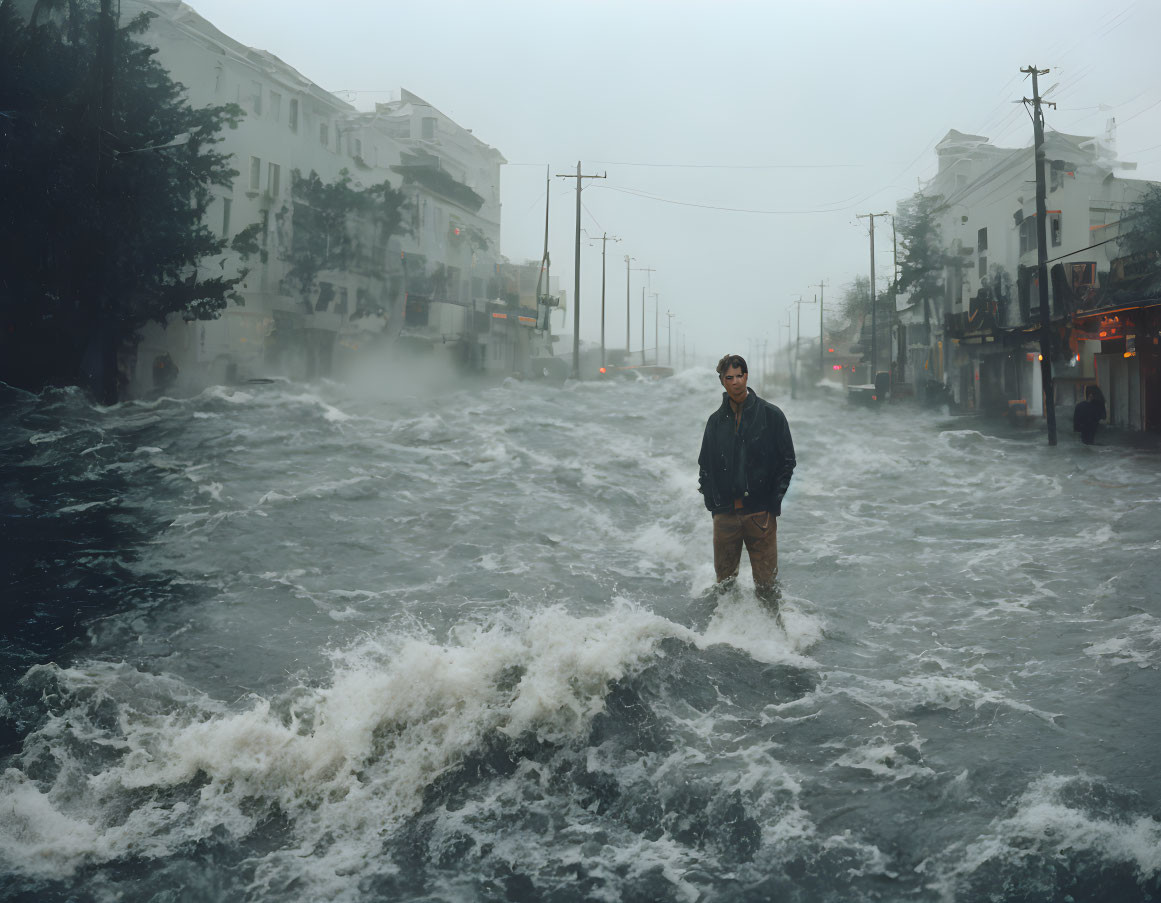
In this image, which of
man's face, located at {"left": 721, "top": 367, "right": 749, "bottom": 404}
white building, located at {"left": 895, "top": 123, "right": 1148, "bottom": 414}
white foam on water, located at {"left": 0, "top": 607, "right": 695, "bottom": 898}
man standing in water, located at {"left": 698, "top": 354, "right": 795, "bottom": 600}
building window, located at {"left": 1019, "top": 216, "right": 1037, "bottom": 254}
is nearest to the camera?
white foam on water, located at {"left": 0, "top": 607, "right": 695, "bottom": 898}

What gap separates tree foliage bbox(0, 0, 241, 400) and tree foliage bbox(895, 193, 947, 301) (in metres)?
40.5

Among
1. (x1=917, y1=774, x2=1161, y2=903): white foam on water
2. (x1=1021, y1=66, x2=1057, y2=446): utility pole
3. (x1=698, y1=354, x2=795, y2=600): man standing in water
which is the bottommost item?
(x1=917, y1=774, x2=1161, y2=903): white foam on water

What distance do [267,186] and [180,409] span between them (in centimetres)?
1445

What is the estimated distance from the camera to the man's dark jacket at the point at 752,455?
6.46 metres

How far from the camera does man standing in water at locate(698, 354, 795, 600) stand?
21.2 ft

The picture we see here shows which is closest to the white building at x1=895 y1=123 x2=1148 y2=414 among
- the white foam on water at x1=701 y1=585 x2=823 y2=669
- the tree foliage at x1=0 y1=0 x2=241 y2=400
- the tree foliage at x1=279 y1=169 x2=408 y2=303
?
the white foam on water at x1=701 y1=585 x2=823 y2=669

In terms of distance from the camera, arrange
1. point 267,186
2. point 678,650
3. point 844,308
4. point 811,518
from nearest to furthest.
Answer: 1. point 678,650
2. point 811,518
3. point 267,186
4. point 844,308

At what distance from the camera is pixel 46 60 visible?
21.8 metres

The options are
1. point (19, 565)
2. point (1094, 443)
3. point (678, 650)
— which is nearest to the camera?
point (678, 650)

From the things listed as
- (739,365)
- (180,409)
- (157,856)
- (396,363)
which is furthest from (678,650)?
(396,363)

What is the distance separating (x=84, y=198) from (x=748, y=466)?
2104 centimetres

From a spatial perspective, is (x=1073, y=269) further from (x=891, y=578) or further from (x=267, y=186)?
(x=267, y=186)

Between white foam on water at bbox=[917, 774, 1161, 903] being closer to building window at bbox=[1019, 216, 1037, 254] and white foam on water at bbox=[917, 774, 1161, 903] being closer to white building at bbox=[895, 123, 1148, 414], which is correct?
white building at bbox=[895, 123, 1148, 414]

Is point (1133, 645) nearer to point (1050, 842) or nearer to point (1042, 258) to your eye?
point (1050, 842)
